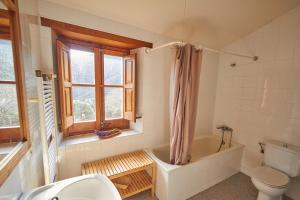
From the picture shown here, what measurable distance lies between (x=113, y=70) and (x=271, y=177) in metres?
2.54

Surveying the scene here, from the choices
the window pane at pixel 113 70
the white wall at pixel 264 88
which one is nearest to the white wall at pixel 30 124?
the window pane at pixel 113 70

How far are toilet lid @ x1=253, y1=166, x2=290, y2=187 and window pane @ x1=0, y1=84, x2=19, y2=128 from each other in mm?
2404

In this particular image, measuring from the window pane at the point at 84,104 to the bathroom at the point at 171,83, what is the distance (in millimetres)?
93

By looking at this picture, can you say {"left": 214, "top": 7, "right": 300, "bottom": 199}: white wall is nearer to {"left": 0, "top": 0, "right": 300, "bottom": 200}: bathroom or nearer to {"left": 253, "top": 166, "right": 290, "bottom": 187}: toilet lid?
{"left": 0, "top": 0, "right": 300, "bottom": 200}: bathroom

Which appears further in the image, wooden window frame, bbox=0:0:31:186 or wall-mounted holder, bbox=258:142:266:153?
wall-mounted holder, bbox=258:142:266:153

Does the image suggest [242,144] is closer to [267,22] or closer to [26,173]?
[267,22]

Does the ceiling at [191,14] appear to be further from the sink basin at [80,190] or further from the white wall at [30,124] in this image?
the sink basin at [80,190]

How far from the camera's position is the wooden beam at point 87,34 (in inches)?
54.6

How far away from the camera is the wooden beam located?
4.55ft

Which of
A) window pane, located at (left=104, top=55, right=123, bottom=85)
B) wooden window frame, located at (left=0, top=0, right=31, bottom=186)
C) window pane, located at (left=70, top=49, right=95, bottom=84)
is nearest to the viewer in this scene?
wooden window frame, located at (left=0, top=0, right=31, bottom=186)

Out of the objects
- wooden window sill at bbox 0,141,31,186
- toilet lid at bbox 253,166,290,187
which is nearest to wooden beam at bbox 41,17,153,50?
wooden window sill at bbox 0,141,31,186

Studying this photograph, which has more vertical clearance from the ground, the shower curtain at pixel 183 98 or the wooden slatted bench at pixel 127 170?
the shower curtain at pixel 183 98

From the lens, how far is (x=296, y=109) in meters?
1.80

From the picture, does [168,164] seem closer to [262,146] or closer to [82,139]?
[82,139]
